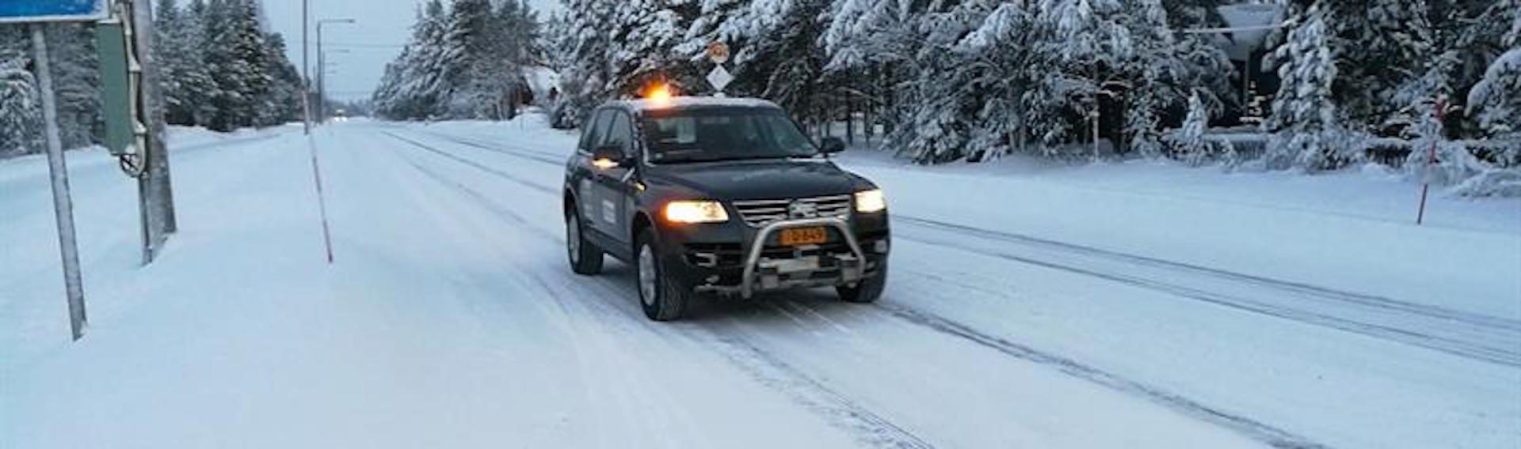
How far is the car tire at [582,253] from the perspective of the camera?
1000cm

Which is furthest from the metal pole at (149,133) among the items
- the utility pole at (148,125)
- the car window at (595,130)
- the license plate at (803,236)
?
the license plate at (803,236)

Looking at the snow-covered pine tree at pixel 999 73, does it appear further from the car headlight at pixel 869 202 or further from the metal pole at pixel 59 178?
the metal pole at pixel 59 178

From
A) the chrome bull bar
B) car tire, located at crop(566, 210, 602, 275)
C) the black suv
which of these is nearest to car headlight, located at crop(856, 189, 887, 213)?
the black suv

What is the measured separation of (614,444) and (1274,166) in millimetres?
18222

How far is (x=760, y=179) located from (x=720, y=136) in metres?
1.28

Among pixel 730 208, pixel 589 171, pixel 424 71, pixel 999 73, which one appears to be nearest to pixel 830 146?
pixel 730 208

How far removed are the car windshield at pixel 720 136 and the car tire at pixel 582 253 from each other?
1401 mm

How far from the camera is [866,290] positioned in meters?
8.27

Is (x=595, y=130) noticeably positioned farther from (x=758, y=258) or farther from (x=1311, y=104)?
(x=1311, y=104)

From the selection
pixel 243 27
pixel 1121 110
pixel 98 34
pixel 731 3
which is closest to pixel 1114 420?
pixel 98 34

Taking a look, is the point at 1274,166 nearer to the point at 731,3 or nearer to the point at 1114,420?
the point at 1114,420

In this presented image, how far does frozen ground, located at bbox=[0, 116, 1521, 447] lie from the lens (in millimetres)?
5340

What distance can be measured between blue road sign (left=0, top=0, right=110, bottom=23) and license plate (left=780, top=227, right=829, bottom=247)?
450 cm

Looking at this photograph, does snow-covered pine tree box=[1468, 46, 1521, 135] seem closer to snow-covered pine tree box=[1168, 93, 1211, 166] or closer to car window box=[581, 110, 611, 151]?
snow-covered pine tree box=[1168, 93, 1211, 166]
